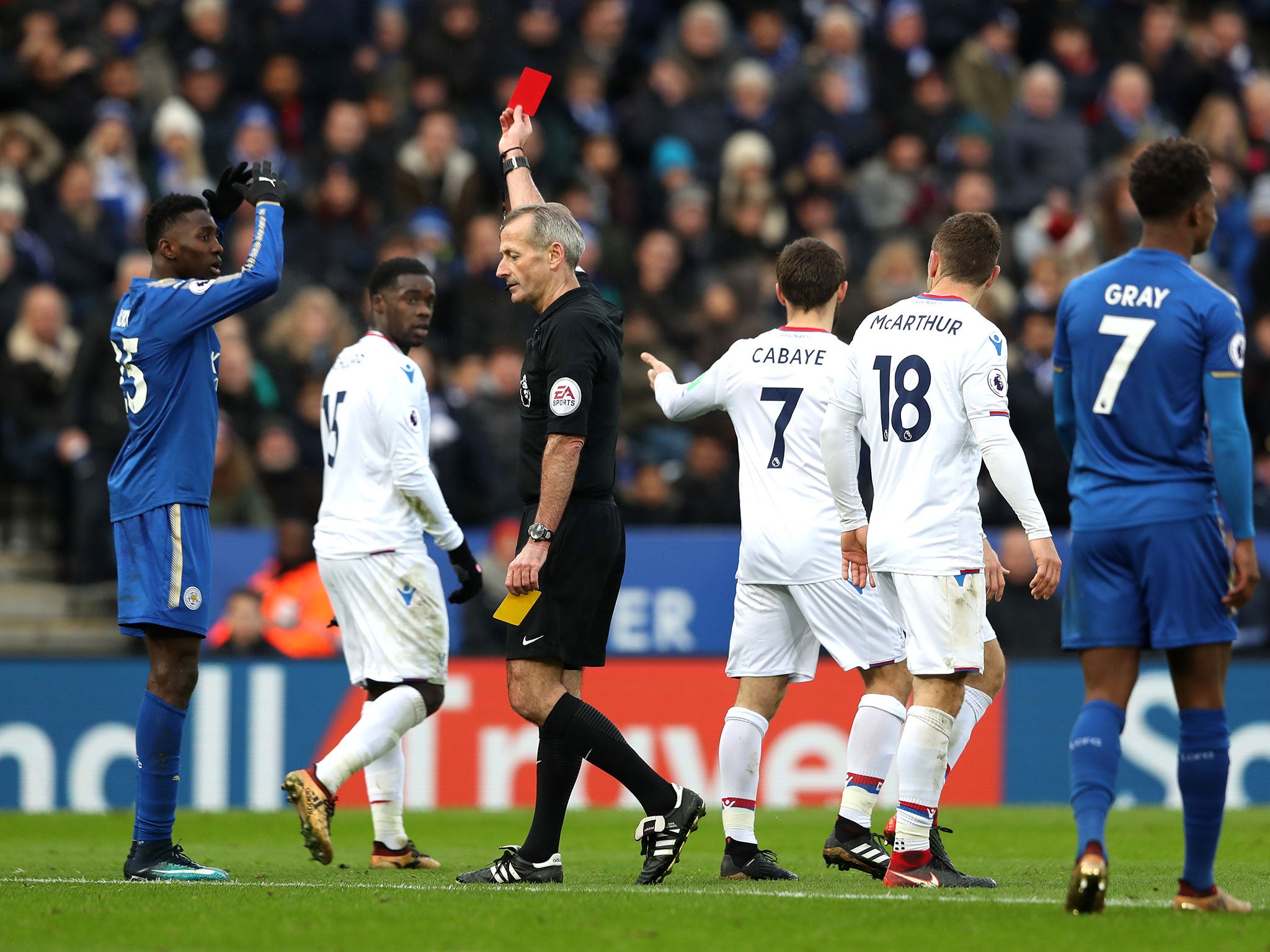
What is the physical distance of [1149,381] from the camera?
19.0 feet

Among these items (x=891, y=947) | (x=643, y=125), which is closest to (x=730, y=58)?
(x=643, y=125)

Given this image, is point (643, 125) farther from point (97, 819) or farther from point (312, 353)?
point (97, 819)

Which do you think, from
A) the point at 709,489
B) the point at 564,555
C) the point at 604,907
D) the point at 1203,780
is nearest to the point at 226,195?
the point at 564,555

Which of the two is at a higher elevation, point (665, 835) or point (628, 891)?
point (665, 835)

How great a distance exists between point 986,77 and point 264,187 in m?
12.4

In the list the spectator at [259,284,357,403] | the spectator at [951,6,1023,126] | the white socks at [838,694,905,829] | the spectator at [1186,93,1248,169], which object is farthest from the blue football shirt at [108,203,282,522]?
the spectator at [1186,93,1248,169]

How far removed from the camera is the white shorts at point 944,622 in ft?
21.8

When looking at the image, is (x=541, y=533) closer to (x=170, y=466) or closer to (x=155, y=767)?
(x=170, y=466)

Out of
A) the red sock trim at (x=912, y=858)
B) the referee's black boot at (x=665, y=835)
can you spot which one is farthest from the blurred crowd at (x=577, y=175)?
the red sock trim at (x=912, y=858)

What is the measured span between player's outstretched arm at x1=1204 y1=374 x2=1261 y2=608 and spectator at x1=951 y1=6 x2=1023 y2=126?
43.2 ft

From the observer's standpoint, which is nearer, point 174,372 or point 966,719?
point 966,719

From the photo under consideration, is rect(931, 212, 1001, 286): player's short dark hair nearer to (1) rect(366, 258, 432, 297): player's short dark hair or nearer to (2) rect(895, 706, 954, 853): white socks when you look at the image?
(2) rect(895, 706, 954, 853): white socks

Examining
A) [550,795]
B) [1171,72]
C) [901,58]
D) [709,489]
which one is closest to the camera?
[550,795]

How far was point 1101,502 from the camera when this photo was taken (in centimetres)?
589
